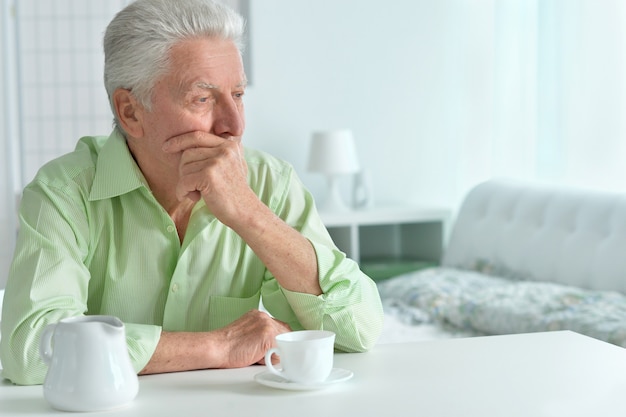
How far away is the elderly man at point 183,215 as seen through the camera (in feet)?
5.41

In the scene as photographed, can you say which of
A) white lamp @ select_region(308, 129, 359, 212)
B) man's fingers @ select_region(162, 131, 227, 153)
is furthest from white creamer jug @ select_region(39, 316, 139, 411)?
white lamp @ select_region(308, 129, 359, 212)

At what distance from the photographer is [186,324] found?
178 centimetres

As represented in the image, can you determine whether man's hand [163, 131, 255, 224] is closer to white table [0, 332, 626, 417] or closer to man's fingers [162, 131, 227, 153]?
man's fingers [162, 131, 227, 153]

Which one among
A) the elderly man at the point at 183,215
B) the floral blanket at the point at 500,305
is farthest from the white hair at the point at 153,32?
the floral blanket at the point at 500,305

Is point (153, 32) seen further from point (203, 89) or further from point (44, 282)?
point (44, 282)

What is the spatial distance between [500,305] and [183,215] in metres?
2.00

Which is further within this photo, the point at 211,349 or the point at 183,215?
the point at 183,215

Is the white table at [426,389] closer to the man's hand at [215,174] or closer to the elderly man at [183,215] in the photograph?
the elderly man at [183,215]

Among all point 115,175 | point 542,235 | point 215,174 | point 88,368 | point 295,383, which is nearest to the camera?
point 88,368

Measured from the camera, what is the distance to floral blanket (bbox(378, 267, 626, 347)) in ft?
10.5

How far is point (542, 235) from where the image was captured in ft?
13.4

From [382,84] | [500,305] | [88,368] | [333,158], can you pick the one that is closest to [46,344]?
[88,368]

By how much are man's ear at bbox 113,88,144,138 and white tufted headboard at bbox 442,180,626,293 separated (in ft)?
7.61

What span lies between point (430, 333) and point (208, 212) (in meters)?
1.92
